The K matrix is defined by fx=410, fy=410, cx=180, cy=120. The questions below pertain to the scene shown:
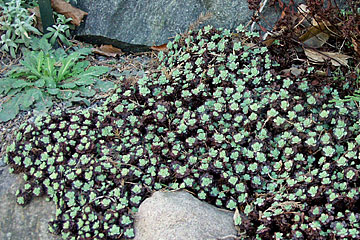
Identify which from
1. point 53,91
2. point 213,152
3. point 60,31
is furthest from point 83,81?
point 213,152

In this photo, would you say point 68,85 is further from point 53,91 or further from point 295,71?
point 295,71

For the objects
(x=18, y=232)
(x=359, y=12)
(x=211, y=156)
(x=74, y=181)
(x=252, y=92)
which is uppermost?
(x=359, y=12)

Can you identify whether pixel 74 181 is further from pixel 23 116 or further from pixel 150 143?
pixel 23 116

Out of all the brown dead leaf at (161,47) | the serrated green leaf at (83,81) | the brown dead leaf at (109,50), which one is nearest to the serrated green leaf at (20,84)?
the serrated green leaf at (83,81)

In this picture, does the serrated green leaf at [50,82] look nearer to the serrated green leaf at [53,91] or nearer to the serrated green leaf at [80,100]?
the serrated green leaf at [53,91]

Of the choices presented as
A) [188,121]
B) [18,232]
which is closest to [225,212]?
[188,121]

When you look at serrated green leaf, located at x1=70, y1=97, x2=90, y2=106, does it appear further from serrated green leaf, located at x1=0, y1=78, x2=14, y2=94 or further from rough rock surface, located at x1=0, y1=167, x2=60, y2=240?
rough rock surface, located at x1=0, y1=167, x2=60, y2=240
